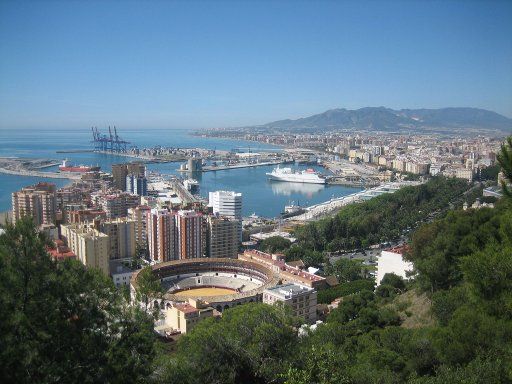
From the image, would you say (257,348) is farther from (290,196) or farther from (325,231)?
(290,196)

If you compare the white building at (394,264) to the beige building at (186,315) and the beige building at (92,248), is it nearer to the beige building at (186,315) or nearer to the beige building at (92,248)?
the beige building at (186,315)

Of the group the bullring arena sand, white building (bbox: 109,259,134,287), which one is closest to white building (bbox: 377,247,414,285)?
the bullring arena sand

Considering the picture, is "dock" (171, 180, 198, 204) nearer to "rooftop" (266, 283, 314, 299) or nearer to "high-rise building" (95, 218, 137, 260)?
"high-rise building" (95, 218, 137, 260)

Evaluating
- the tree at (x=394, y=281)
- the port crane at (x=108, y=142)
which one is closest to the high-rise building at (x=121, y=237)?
the tree at (x=394, y=281)

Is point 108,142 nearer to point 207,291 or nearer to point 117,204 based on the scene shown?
point 117,204

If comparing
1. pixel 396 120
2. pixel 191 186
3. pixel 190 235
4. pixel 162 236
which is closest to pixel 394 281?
pixel 190 235

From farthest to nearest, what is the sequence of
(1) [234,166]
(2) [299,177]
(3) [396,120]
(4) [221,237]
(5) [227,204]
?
(3) [396,120] < (1) [234,166] < (2) [299,177] < (5) [227,204] < (4) [221,237]
